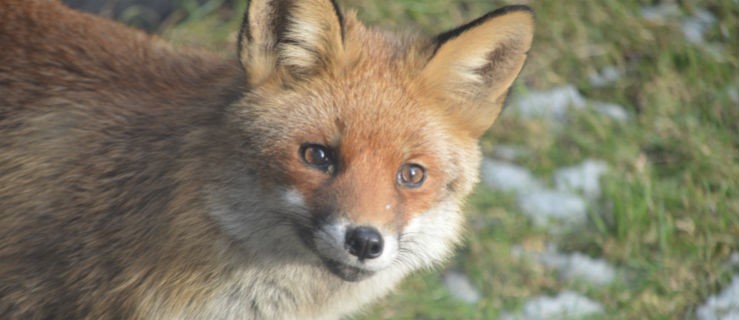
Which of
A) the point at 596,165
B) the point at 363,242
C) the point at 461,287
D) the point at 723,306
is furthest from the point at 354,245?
the point at 596,165

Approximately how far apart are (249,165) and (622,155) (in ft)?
10.4

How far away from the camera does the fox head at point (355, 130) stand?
130 inches

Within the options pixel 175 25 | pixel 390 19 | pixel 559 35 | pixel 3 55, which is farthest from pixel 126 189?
pixel 559 35

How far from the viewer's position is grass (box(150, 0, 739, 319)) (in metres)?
5.27

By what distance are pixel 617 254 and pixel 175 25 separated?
3075mm

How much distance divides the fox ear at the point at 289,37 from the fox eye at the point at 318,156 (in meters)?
0.34

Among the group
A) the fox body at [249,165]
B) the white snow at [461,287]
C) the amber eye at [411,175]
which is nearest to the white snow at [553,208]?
the white snow at [461,287]

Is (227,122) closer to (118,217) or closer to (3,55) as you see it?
(118,217)

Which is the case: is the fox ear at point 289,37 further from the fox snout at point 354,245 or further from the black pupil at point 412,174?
the fox snout at point 354,245

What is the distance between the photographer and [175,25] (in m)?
6.18

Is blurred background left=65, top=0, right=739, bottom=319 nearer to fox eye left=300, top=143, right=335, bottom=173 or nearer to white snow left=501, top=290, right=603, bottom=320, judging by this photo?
white snow left=501, top=290, right=603, bottom=320

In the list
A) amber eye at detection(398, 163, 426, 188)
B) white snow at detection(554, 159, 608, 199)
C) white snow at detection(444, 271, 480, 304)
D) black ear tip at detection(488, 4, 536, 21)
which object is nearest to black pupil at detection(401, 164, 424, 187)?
amber eye at detection(398, 163, 426, 188)

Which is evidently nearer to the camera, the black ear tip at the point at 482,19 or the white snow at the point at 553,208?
the black ear tip at the point at 482,19

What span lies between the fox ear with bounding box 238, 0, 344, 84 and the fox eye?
0.34 metres
